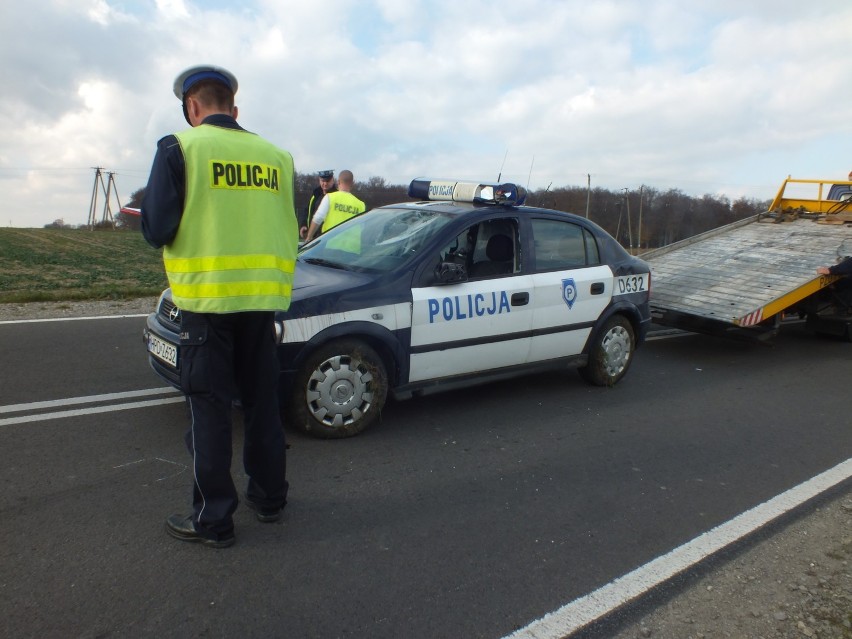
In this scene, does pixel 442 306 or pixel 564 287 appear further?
pixel 564 287

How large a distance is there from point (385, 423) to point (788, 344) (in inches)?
261

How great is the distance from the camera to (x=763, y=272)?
26.8 feet

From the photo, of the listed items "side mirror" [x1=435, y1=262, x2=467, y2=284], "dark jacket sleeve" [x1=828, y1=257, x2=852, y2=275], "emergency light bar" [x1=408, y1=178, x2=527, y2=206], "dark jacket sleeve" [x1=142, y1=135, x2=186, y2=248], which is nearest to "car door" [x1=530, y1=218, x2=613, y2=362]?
"emergency light bar" [x1=408, y1=178, x2=527, y2=206]

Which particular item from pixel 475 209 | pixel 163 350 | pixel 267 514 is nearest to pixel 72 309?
pixel 163 350

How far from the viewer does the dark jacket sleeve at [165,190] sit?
2715 millimetres

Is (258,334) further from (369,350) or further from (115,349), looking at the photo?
(115,349)

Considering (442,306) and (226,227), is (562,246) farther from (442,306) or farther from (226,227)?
(226,227)

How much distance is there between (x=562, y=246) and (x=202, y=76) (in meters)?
3.56

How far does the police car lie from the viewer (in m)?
4.28

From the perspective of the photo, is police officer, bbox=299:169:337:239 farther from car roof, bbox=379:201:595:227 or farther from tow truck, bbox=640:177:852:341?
tow truck, bbox=640:177:852:341

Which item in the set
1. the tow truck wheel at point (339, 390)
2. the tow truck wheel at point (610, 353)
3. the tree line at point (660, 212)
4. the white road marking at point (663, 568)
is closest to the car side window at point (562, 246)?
the tow truck wheel at point (610, 353)

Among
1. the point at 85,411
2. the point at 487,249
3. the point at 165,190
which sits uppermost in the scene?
the point at 165,190

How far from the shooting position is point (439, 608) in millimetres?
2730

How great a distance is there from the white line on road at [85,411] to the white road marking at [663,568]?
3336 mm
